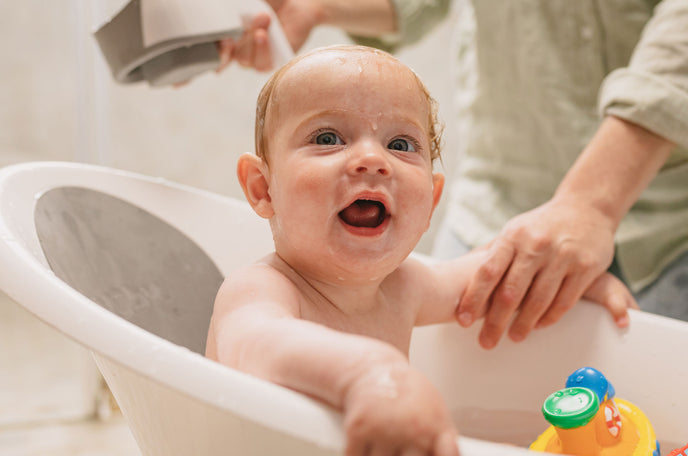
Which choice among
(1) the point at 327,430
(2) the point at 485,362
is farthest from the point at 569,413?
(1) the point at 327,430

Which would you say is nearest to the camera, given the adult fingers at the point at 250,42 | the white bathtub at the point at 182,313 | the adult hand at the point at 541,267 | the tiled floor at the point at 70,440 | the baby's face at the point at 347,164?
the white bathtub at the point at 182,313

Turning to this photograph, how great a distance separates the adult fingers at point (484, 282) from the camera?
2.69ft

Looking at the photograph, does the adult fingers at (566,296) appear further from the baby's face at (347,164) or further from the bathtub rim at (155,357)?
the bathtub rim at (155,357)

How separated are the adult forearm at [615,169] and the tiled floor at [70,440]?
1.08m

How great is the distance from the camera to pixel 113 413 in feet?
5.38

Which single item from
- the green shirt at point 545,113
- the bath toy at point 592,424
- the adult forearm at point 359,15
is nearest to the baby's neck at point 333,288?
the bath toy at point 592,424

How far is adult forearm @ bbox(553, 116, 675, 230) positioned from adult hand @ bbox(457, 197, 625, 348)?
16 millimetres

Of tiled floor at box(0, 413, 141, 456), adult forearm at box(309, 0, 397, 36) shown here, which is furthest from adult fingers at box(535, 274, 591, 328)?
tiled floor at box(0, 413, 141, 456)

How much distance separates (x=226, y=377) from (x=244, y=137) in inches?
71.8

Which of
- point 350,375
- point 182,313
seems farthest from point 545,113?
point 350,375

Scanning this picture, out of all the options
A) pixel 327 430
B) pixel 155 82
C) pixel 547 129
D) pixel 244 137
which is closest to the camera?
Result: pixel 327 430

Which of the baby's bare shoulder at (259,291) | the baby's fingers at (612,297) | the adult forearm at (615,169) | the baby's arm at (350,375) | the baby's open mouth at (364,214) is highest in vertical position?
the baby's arm at (350,375)

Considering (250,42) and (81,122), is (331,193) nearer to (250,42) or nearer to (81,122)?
(250,42)

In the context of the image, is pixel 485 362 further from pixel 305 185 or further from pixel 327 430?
pixel 327 430
